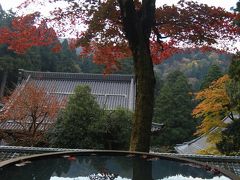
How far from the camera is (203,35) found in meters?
5.61

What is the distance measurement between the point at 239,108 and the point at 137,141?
207 inches

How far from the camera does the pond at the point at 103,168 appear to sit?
6.26 feet

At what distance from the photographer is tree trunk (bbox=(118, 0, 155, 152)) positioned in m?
4.76

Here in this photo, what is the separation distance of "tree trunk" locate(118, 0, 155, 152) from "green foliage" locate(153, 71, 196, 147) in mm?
20769

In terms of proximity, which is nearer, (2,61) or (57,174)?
(57,174)

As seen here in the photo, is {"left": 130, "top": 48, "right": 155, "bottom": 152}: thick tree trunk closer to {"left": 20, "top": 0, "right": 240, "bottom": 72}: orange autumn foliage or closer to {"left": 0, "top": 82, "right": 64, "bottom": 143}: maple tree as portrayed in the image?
{"left": 20, "top": 0, "right": 240, "bottom": 72}: orange autumn foliage

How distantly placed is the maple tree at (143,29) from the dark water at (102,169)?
2446mm

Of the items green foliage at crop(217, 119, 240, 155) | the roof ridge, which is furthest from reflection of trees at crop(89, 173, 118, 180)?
the roof ridge

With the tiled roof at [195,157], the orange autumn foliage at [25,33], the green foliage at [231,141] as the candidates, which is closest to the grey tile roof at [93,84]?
the green foliage at [231,141]

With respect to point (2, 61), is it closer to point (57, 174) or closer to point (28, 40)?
point (28, 40)

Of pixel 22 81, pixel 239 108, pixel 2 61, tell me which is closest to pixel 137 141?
pixel 239 108

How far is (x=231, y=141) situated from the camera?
979 cm

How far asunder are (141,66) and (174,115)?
895 inches

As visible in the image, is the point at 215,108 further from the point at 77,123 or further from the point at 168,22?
the point at 168,22
